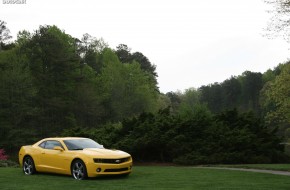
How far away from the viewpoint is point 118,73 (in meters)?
71.5

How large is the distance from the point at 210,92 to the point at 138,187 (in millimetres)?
132464

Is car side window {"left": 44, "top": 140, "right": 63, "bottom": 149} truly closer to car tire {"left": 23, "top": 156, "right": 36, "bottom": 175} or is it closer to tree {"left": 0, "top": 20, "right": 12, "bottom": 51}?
car tire {"left": 23, "top": 156, "right": 36, "bottom": 175}

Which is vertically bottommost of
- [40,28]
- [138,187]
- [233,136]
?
[138,187]

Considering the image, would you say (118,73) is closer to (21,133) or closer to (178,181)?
(21,133)

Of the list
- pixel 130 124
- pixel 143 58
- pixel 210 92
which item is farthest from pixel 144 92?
pixel 210 92

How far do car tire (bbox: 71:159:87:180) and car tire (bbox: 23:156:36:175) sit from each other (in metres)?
2.19

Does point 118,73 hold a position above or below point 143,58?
below

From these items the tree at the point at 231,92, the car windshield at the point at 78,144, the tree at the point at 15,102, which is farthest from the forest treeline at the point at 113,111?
the tree at the point at 231,92

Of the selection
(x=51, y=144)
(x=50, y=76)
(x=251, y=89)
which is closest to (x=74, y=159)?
(x=51, y=144)

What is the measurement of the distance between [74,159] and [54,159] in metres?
1.03

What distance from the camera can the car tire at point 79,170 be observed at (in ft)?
45.7

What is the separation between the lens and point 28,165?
15.9m

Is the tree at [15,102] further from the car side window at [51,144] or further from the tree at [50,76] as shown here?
the car side window at [51,144]

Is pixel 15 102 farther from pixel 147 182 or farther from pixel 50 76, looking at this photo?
pixel 147 182
